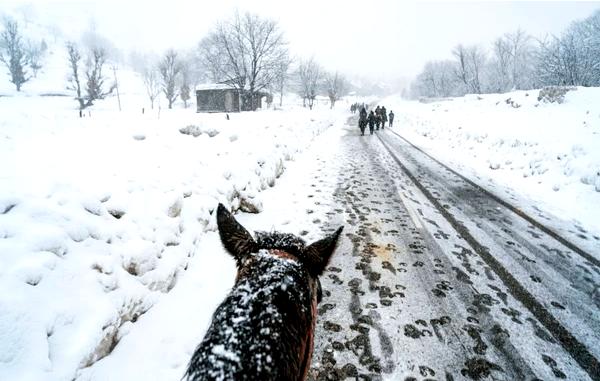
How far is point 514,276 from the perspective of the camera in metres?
4.21

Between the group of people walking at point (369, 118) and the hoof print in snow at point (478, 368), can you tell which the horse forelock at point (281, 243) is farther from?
the group of people walking at point (369, 118)

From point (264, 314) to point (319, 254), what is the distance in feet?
1.90

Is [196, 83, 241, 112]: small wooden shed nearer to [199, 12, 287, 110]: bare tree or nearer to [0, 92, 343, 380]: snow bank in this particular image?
[199, 12, 287, 110]: bare tree

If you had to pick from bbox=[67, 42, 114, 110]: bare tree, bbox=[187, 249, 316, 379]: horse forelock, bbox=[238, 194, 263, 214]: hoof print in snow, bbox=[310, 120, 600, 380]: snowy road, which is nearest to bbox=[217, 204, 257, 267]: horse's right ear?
bbox=[187, 249, 316, 379]: horse forelock

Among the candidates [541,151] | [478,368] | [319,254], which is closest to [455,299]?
[478,368]

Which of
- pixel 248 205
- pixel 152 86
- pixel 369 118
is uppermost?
pixel 152 86

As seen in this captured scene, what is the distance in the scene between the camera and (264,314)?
3.61 ft

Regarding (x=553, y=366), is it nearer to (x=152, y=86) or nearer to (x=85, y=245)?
(x=85, y=245)

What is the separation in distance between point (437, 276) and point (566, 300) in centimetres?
141

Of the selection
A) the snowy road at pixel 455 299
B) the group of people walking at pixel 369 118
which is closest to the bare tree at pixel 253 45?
the group of people walking at pixel 369 118

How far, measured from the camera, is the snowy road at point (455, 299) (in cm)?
276

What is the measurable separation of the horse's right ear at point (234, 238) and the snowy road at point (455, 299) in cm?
160

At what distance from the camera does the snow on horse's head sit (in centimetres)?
93

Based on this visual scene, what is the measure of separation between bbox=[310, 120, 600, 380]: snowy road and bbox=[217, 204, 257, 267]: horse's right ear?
1600mm
